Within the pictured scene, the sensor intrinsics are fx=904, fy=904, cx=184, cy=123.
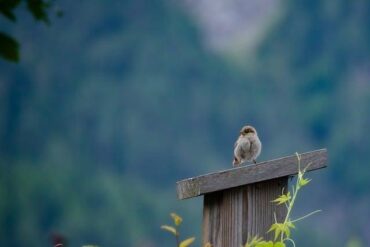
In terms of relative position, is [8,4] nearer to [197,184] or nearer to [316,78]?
[197,184]

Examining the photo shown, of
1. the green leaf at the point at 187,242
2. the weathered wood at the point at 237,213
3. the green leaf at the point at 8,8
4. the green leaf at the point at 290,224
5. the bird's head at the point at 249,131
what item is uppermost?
the green leaf at the point at 8,8

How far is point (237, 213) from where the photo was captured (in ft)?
8.62

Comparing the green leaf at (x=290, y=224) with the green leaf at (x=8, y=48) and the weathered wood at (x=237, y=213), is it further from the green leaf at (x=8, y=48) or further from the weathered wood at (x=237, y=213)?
the green leaf at (x=8, y=48)

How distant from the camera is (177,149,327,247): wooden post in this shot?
2.58 metres

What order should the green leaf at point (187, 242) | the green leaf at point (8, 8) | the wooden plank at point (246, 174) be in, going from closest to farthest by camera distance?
the green leaf at point (187, 242), the wooden plank at point (246, 174), the green leaf at point (8, 8)

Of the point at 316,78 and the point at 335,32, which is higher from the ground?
the point at 335,32

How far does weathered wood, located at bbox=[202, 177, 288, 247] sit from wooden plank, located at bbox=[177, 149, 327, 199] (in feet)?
0.24

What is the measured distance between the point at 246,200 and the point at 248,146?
0.61 feet

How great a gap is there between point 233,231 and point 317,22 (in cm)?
1551

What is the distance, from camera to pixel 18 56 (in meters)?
2.85

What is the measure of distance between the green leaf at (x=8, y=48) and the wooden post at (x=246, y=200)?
0.76m

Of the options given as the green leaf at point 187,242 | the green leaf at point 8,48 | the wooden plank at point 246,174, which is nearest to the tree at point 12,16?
the green leaf at point 8,48

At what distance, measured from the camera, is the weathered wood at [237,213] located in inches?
103

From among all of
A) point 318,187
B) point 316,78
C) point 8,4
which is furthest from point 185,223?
point 8,4
